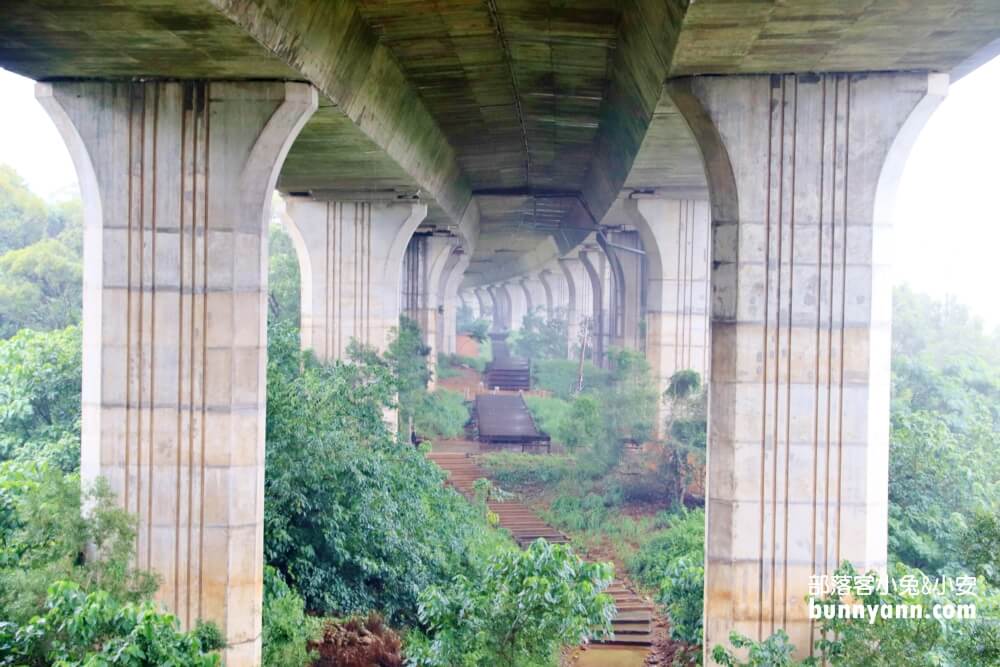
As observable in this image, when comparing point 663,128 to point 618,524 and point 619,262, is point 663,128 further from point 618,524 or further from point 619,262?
point 619,262

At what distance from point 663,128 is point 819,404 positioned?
5.40 m

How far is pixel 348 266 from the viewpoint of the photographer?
1110 inches

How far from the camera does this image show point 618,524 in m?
26.2

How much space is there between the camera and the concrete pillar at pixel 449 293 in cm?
4950

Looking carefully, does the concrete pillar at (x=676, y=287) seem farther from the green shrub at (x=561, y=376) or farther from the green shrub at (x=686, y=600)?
the green shrub at (x=686, y=600)

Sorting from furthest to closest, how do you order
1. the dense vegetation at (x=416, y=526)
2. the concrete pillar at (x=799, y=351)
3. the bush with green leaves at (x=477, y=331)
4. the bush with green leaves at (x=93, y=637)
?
1. the bush with green leaves at (x=477, y=331)
2. the concrete pillar at (x=799, y=351)
3. the dense vegetation at (x=416, y=526)
4. the bush with green leaves at (x=93, y=637)

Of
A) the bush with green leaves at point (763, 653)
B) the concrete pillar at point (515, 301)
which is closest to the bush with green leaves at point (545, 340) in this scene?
the concrete pillar at point (515, 301)

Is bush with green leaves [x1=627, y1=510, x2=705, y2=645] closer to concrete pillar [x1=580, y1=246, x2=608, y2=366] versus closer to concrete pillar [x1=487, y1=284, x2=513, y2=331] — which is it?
concrete pillar [x1=580, y1=246, x2=608, y2=366]

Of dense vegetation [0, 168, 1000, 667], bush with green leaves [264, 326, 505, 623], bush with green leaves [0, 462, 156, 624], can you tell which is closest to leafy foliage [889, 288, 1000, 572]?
dense vegetation [0, 168, 1000, 667]

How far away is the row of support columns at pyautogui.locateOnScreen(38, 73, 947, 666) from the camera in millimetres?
13773

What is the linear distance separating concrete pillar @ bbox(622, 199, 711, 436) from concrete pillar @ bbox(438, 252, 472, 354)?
51.7ft

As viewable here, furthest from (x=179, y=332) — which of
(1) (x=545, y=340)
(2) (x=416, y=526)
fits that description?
(1) (x=545, y=340)

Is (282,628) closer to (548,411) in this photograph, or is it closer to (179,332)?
(179,332)

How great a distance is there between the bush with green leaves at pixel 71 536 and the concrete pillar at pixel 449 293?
3328 centimetres
